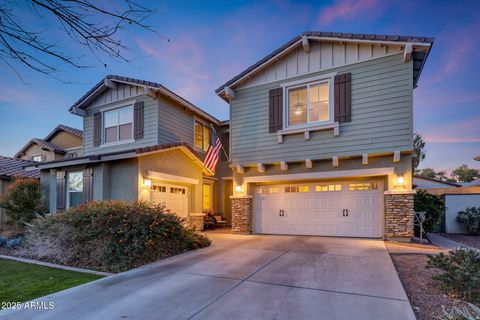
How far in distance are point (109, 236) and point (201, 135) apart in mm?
8720

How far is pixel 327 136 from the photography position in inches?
379

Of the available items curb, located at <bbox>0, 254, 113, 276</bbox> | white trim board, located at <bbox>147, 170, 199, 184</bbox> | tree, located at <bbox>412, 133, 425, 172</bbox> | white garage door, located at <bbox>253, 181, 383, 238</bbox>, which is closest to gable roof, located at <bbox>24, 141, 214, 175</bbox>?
white trim board, located at <bbox>147, 170, 199, 184</bbox>

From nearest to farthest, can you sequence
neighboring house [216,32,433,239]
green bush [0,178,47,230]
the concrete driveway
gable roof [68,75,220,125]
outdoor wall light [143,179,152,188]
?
the concrete driveway, neighboring house [216,32,433,239], outdoor wall light [143,179,152,188], green bush [0,178,47,230], gable roof [68,75,220,125]

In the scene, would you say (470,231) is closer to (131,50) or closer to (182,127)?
(182,127)

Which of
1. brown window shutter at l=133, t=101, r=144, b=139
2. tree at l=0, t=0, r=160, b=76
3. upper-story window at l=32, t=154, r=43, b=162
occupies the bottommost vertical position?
upper-story window at l=32, t=154, r=43, b=162

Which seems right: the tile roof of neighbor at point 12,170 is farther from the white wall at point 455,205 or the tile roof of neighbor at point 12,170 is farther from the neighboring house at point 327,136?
the white wall at point 455,205

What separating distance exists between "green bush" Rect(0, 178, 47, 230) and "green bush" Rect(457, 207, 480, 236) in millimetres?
17350

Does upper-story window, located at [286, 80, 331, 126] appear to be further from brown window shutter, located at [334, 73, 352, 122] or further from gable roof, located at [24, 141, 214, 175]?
gable roof, located at [24, 141, 214, 175]

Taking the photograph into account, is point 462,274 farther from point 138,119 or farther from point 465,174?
point 465,174

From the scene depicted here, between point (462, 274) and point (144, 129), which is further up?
point (144, 129)

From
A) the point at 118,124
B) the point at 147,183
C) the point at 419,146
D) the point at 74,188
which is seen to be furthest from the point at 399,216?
the point at 419,146

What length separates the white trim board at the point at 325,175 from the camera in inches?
361

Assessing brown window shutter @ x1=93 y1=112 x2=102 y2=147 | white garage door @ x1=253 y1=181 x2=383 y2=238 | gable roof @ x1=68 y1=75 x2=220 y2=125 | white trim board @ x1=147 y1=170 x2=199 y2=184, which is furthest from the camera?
brown window shutter @ x1=93 y1=112 x2=102 y2=147

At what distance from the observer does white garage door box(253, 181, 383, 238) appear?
9.59 m
